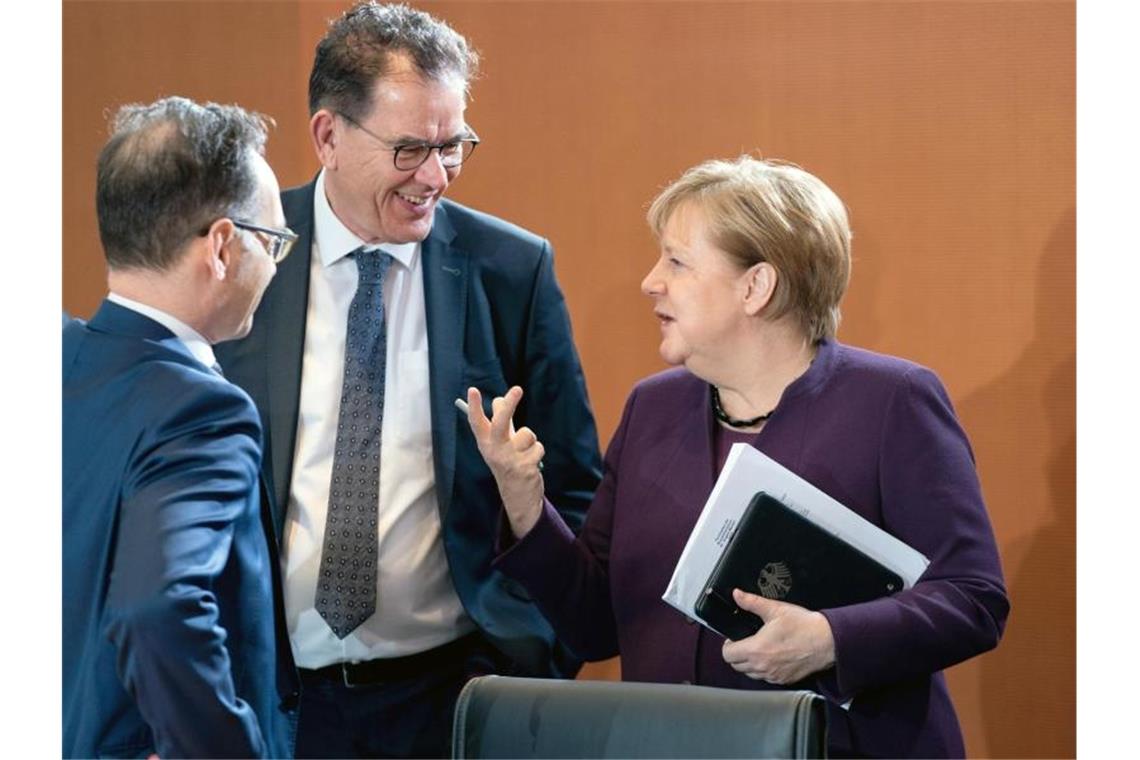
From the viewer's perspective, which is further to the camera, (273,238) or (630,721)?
(273,238)

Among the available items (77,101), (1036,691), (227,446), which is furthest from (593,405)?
(227,446)

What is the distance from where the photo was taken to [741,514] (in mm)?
2260

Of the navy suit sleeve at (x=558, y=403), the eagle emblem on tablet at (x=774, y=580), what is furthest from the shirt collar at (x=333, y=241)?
the eagle emblem on tablet at (x=774, y=580)

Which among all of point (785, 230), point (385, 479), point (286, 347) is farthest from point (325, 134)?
point (785, 230)

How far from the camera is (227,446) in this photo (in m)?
1.86

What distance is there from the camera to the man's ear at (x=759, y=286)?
239cm

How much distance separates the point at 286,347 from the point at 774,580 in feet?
3.08

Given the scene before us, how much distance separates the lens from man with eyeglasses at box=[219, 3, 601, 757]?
259 cm

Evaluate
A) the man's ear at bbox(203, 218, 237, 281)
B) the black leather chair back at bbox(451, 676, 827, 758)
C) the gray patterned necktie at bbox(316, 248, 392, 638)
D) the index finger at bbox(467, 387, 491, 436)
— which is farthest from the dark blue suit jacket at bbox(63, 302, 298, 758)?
the gray patterned necktie at bbox(316, 248, 392, 638)

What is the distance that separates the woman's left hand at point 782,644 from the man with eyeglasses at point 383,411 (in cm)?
57

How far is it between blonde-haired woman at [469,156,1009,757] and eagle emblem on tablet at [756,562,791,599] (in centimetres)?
4

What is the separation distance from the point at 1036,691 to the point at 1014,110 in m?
1.19

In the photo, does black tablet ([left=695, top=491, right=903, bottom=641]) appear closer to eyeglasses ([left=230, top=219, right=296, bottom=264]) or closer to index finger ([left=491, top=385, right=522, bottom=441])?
index finger ([left=491, top=385, right=522, bottom=441])

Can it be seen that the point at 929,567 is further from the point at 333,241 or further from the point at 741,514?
the point at 333,241
